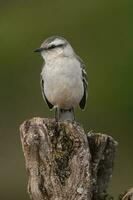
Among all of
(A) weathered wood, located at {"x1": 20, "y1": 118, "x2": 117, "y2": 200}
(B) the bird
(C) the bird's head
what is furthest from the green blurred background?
(A) weathered wood, located at {"x1": 20, "y1": 118, "x2": 117, "y2": 200}

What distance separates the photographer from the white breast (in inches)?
584

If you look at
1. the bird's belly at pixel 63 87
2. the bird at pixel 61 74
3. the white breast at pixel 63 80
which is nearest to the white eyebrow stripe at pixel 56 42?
the bird at pixel 61 74

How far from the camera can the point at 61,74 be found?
14.8 meters

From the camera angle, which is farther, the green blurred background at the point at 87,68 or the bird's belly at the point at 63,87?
the green blurred background at the point at 87,68

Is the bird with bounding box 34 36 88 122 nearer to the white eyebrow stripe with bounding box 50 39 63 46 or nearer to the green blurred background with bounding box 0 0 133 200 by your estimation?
the white eyebrow stripe with bounding box 50 39 63 46

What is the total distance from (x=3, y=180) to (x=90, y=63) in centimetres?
903

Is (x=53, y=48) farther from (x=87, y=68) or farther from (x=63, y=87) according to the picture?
(x=87, y=68)

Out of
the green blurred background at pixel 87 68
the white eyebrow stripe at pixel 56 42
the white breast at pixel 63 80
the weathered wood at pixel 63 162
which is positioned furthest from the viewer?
the green blurred background at pixel 87 68

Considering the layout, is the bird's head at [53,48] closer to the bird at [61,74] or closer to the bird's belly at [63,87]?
the bird at [61,74]

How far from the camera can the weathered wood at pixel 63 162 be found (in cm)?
1209

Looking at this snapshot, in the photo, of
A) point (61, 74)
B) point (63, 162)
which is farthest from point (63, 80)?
point (63, 162)

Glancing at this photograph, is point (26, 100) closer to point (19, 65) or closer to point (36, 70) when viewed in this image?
point (36, 70)

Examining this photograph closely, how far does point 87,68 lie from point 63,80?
1661cm

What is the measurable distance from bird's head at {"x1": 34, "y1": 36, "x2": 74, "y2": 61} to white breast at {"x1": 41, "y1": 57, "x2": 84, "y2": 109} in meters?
0.07
